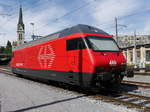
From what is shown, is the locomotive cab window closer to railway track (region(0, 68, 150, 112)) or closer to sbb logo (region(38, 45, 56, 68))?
sbb logo (region(38, 45, 56, 68))

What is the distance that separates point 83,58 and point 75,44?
0.99 meters

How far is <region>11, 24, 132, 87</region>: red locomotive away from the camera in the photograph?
26.3ft

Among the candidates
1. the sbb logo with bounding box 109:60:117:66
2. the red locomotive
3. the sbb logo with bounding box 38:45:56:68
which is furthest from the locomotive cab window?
the sbb logo with bounding box 38:45:56:68

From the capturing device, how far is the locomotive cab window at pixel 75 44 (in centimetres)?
857

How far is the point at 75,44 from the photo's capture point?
894 centimetres

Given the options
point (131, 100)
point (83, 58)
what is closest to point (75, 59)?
point (83, 58)

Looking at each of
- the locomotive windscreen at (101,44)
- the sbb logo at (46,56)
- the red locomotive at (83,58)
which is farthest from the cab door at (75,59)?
the sbb logo at (46,56)

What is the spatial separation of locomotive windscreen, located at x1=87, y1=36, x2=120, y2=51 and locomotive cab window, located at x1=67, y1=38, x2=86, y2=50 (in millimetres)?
368

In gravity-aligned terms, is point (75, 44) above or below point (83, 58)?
above

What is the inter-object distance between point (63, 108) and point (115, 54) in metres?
3.95

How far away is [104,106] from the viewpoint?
6.73 m

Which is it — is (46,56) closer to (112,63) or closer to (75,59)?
(75,59)

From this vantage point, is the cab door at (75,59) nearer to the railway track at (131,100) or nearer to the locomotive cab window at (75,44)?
the locomotive cab window at (75,44)

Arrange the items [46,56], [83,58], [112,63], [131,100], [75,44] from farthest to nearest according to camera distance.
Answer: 1. [46,56]
2. [75,44]
3. [112,63]
4. [83,58]
5. [131,100]
